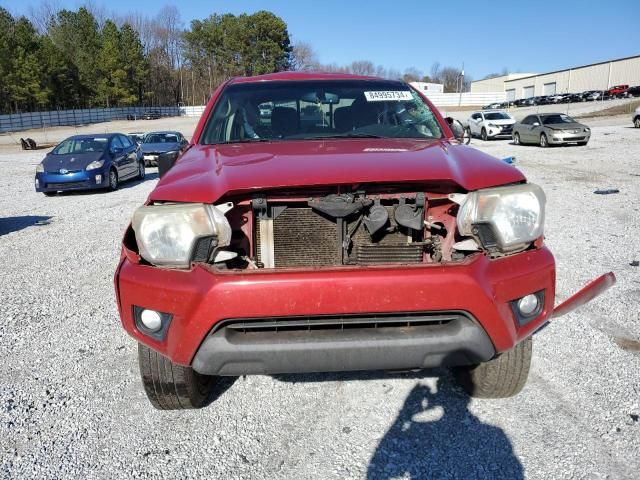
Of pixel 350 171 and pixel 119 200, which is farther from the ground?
pixel 350 171

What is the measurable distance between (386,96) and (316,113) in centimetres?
54

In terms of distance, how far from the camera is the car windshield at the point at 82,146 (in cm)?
1314

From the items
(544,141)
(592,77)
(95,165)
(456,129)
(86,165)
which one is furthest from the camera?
(592,77)

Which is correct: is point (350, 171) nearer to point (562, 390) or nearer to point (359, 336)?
point (359, 336)

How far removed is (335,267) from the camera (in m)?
2.21

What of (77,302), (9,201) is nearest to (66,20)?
(9,201)

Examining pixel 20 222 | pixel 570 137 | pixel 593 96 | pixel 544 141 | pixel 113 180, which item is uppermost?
pixel 593 96

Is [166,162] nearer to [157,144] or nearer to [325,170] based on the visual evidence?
[325,170]

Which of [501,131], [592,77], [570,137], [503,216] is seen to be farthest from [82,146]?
[592,77]

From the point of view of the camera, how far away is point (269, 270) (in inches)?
86.4

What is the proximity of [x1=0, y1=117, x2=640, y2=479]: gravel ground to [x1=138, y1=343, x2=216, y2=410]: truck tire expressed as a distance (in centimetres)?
11

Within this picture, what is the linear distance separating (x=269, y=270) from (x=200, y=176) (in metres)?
0.62

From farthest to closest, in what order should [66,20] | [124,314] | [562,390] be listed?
[66,20] → [562,390] → [124,314]

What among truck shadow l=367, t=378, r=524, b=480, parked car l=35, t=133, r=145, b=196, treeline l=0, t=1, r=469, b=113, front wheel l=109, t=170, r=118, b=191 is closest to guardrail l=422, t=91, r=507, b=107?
treeline l=0, t=1, r=469, b=113
